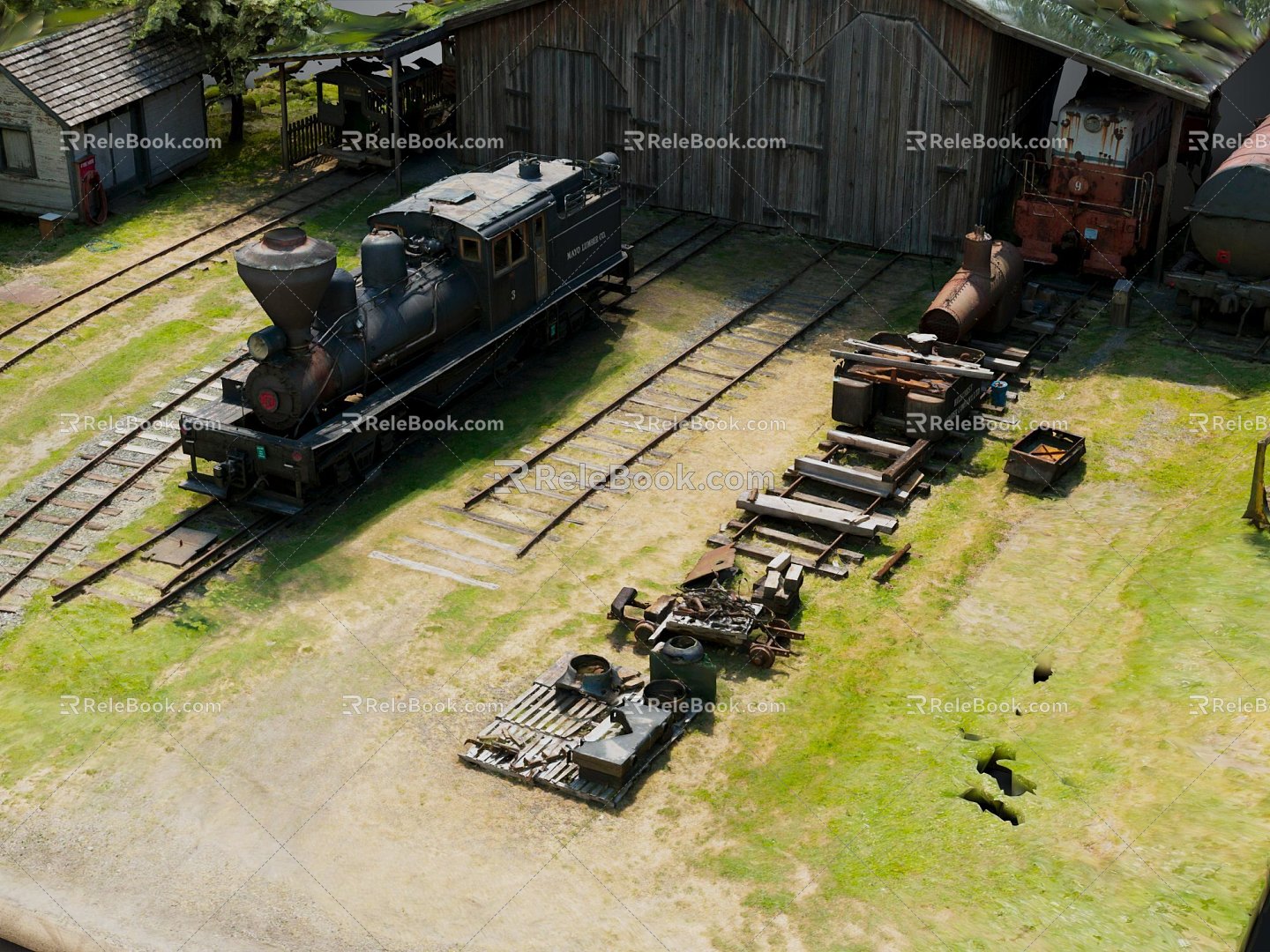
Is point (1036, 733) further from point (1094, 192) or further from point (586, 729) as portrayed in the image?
point (1094, 192)

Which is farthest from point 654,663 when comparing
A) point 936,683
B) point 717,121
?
point 717,121

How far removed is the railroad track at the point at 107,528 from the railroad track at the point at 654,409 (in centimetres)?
356

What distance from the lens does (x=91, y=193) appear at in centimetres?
3173

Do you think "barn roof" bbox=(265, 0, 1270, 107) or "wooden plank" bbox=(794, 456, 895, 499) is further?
"barn roof" bbox=(265, 0, 1270, 107)

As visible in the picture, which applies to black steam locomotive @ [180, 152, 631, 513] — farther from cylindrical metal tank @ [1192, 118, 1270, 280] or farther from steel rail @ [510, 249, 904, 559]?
cylindrical metal tank @ [1192, 118, 1270, 280]

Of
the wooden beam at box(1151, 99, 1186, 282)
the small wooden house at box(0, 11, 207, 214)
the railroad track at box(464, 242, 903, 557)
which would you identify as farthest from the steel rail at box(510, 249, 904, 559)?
the small wooden house at box(0, 11, 207, 214)

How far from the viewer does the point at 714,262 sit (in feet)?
102

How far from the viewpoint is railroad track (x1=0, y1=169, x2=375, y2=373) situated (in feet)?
90.5

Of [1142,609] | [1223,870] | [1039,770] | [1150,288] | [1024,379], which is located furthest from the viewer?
[1150,288]

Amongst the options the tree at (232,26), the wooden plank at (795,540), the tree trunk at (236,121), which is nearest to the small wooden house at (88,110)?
the tree at (232,26)

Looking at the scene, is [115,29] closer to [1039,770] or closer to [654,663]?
[654,663]

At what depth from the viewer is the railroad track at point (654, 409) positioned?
23.0 meters

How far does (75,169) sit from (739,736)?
66.2 feet

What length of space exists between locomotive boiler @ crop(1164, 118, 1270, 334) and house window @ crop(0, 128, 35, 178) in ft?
72.8
